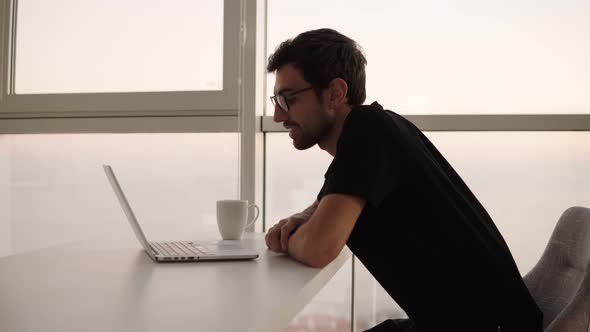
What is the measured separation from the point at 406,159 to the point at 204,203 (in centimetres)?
163

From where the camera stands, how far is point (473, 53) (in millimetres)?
2477

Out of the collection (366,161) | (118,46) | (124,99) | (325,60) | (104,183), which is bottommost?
(104,183)

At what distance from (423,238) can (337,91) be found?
581mm

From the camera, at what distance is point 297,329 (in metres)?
2.65

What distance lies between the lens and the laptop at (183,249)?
1.31 metres

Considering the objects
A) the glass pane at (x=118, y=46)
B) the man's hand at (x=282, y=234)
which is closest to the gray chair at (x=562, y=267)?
the man's hand at (x=282, y=234)

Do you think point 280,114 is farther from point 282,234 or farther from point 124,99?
point 124,99

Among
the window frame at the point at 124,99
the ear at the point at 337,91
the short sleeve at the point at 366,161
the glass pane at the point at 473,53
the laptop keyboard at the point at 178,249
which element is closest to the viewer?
the short sleeve at the point at 366,161

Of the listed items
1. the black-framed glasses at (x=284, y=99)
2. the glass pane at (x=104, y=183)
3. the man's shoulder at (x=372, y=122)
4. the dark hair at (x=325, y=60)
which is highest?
the dark hair at (x=325, y=60)

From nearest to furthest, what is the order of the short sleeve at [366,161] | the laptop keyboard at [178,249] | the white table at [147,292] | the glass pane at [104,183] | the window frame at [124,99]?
the white table at [147,292]
the short sleeve at [366,161]
the laptop keyboard at [178,249]
the window frame at [124,99]
the glass pane at [104,183]

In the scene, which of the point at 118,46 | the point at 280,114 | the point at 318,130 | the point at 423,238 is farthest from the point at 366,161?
the point at 118,46

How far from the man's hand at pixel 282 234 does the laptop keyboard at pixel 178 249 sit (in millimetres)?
165

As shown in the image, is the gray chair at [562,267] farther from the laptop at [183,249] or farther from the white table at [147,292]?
the laptop at [183,249]

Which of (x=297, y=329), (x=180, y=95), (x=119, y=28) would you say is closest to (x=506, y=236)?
(x=297, y=329)
